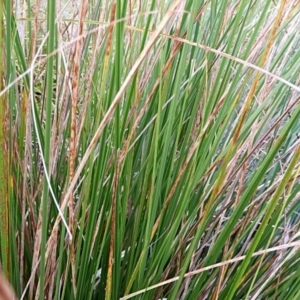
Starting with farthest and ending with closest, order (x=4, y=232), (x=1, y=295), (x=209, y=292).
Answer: (x=209, y=292)
(x=4, y=232)
(x=1, y=295)

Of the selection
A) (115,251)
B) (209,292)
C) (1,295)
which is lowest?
(209,292)

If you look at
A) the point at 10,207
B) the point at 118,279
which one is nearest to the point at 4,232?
the point at 10,207

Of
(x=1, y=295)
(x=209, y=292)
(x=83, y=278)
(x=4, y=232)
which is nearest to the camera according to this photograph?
(x=1, y=295)

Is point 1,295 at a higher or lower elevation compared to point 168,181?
higher

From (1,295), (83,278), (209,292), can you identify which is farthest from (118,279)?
(1,295)

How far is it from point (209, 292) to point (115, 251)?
187 millimetres

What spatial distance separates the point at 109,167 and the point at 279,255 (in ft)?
0.84

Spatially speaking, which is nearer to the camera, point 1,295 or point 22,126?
point 1,295

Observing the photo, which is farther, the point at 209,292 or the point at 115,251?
the point at 209,292

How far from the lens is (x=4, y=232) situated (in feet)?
1.47

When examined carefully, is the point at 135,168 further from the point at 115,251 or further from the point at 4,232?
the point at 4,232

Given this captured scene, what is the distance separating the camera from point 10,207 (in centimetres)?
49

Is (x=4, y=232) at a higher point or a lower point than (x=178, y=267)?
higher

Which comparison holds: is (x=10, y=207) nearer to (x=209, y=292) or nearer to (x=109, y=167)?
(x=109, y=167)
